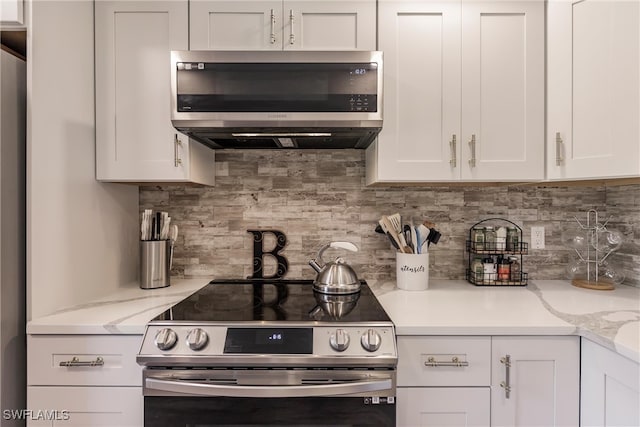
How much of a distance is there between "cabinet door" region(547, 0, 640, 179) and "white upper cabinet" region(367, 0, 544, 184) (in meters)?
0.06

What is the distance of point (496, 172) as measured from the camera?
5.14ft

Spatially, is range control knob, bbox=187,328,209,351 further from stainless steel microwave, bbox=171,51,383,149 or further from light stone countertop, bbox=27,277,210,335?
stainless steel microwave, bbox=171,51,383,149

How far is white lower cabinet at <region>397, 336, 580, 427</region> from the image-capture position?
48.4 inches

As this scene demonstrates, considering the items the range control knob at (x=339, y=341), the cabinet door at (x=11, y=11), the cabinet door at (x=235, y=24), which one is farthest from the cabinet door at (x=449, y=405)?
the cabinet door at (x=11, y=11)

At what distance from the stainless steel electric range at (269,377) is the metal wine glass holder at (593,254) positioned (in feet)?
3.82

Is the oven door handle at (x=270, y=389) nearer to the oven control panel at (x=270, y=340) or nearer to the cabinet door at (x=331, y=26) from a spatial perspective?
the oven control panel at (x=270, y=340)

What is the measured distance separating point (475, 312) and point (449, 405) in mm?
333

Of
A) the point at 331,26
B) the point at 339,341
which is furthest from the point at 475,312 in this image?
the point at 331,26

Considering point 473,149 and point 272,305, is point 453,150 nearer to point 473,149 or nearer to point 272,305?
point 473,149

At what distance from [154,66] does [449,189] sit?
4.89ft

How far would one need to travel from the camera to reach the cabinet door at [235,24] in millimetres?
1534

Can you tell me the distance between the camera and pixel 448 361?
124 centimetres

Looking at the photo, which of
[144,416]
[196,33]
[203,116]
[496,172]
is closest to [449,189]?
[496,172]

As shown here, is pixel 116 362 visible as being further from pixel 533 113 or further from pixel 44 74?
pixel 533 113
